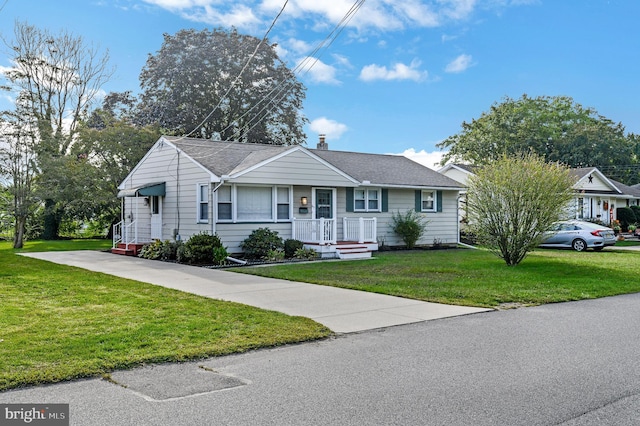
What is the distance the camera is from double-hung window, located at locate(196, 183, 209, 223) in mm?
18016

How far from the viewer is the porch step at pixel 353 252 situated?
18766mm

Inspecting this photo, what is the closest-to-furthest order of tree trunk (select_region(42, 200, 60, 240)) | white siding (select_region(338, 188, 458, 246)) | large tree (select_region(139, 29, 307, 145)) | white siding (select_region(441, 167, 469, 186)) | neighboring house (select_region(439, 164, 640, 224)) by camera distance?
white siding (select_region(338, 188, 458, 246)) < tree trunk (select_region(42, 200, 60, 240)) < white siding (select_region(441, 167, 469, 186)) < neighboring house (select_region(439, 164, 640, 224)) < large tree (select_region(139, 29, 307, 145))

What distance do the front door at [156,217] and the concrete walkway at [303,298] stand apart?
534 centimetres

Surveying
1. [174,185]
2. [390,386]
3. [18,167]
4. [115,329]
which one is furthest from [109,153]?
[390,386]

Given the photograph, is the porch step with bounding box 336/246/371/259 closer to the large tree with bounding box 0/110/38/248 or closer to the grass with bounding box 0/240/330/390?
the grass with bounding box 0/240/330/390

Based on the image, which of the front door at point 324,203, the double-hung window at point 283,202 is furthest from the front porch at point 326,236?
the front door at point 324,203

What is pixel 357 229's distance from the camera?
20.6 metres

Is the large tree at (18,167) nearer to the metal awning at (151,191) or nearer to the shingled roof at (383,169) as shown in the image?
the metal awning at (151,191)

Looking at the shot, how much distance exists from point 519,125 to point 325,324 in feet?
147

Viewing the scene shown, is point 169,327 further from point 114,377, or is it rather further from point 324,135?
point 324,135

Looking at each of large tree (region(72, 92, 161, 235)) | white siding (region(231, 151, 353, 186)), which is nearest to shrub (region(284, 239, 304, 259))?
white siding (region(231, 151, 353, 186))

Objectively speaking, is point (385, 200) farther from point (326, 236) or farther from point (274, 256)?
point (274, 256)

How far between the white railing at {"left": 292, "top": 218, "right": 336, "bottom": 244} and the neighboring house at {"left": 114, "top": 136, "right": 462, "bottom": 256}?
35mm

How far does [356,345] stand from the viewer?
671 cm
